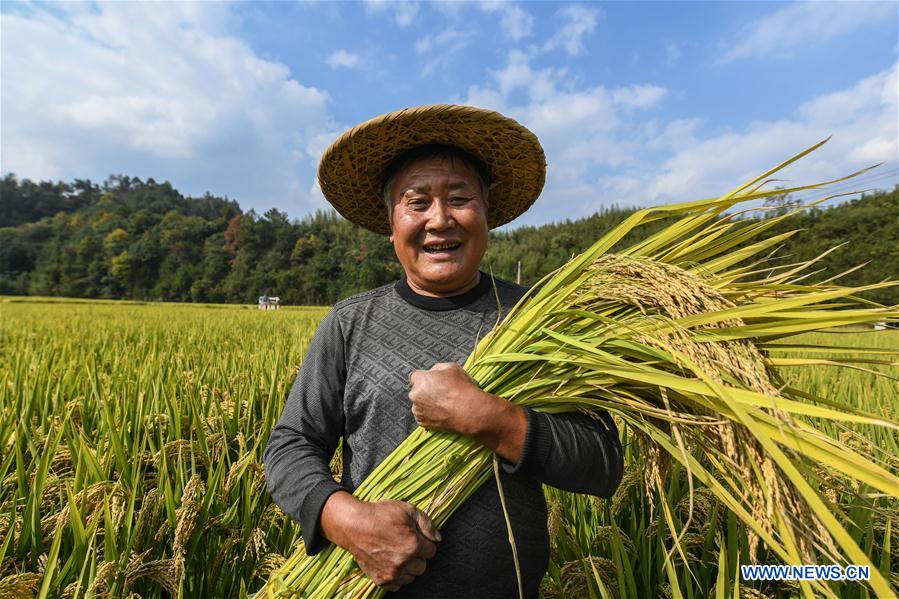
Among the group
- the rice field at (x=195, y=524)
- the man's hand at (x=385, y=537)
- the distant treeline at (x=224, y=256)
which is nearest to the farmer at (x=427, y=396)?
the man's hand at (x=385, y=537)

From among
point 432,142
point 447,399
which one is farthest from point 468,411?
point 432,142

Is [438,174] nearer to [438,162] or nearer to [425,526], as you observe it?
[438,162]

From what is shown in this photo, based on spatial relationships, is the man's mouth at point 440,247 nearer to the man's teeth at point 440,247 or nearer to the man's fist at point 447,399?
the man's teeth at point 440,247

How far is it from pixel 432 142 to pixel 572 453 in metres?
1.05

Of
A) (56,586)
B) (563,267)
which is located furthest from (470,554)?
(56,586)

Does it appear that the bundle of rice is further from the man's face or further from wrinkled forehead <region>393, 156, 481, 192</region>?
wrinkled forehead <region>393, 156, 481, 192</region>

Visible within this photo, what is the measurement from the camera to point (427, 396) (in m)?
1.07

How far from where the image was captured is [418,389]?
1084 millimetres

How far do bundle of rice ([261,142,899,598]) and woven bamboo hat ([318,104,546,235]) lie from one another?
57 cm

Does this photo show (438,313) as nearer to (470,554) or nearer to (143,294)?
(470,554)

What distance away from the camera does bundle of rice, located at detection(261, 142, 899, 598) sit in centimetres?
82

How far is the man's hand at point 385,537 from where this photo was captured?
103 cm

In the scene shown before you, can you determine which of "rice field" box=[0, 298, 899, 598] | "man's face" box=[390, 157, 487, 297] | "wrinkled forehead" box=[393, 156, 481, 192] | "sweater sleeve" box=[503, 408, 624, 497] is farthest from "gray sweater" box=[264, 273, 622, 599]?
"wrinkled forehead" box=[393, 156, 481, 192]

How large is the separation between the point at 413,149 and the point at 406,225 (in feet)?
0.99
